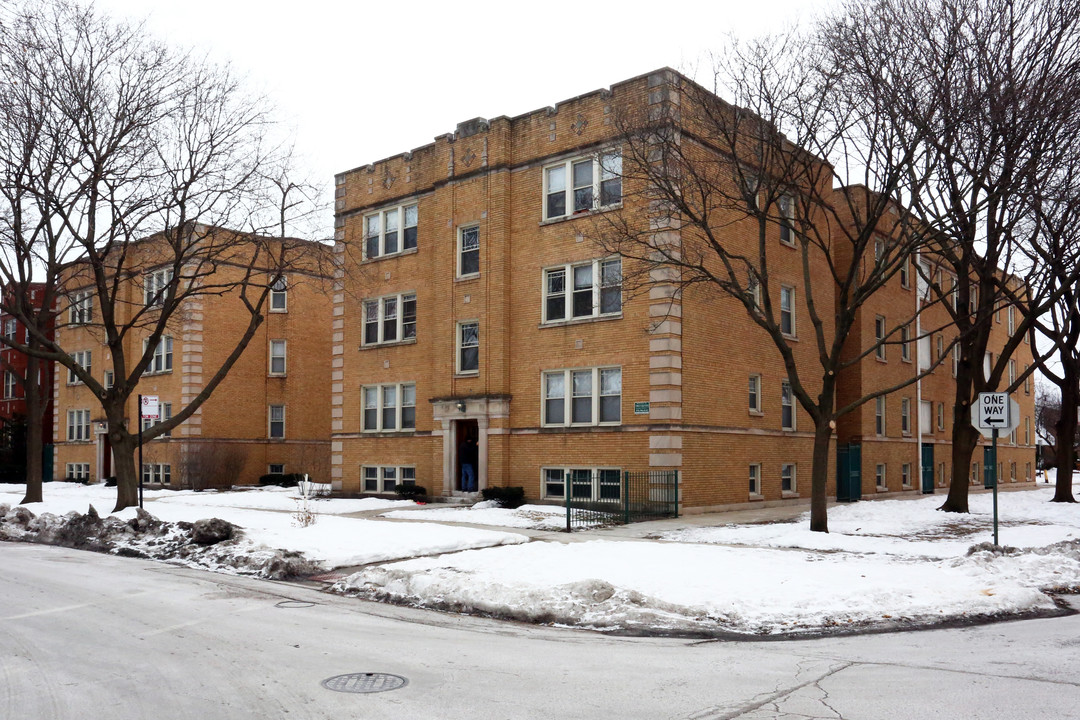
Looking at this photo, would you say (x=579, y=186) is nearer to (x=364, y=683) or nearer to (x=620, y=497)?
(x=620, y=497)

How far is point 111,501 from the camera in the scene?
94.6 feet

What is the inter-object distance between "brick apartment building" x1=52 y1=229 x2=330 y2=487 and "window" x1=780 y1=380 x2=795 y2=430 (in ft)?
67.6

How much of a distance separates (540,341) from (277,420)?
19553mm

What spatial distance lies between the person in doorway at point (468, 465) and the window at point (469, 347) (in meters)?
2.27

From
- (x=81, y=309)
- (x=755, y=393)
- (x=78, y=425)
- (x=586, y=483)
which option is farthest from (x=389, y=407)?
(x=78, y=425)

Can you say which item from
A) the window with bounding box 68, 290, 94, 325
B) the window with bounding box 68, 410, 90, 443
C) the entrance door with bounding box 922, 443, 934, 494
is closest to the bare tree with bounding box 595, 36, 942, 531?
the entrance door with bounding box 922, 443, 934, 494

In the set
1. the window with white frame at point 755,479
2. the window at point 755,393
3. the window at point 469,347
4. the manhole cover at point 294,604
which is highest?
the window at point 469,347

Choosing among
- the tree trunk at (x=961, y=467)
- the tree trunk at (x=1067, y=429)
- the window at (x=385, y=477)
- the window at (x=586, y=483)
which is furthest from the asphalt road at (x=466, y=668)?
the tree trunk at (x=1067, y=429)

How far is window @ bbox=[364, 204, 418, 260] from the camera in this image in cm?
3114

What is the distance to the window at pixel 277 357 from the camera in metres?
41.8

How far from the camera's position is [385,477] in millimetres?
31219

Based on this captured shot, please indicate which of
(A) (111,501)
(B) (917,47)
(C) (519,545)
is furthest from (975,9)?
(A) (111,501)

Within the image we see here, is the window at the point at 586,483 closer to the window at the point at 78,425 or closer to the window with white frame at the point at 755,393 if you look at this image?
the window with white frame at the point at 755,393

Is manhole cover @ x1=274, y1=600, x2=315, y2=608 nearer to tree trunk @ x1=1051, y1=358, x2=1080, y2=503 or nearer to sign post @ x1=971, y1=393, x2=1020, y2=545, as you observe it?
sign post @ x1=971, y1=393, x2=1020, y2=545
